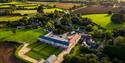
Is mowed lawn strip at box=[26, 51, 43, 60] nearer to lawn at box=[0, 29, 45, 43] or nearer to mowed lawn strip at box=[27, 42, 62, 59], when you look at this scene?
mowed lawn strip at box=[27, 42, 62, 59]

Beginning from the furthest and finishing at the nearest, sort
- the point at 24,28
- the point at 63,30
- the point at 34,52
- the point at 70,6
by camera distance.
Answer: the point at 70,6 → the point at 24,28 → the point at 63,30 → the point at 34,52

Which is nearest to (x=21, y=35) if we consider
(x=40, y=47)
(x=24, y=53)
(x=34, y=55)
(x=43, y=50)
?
(x=40, y=47)

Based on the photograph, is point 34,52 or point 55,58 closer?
point 55,58

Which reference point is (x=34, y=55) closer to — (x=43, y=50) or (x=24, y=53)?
(x=24, y=53)

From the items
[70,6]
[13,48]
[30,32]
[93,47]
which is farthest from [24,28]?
[70,6]

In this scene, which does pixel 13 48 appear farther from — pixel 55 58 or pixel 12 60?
pixel 55 58

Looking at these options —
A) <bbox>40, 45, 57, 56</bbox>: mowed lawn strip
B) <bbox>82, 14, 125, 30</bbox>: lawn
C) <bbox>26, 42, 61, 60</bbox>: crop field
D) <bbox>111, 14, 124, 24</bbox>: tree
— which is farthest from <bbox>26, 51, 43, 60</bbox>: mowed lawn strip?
<bbox>111, 14, 124, 24</bbox>: tree
